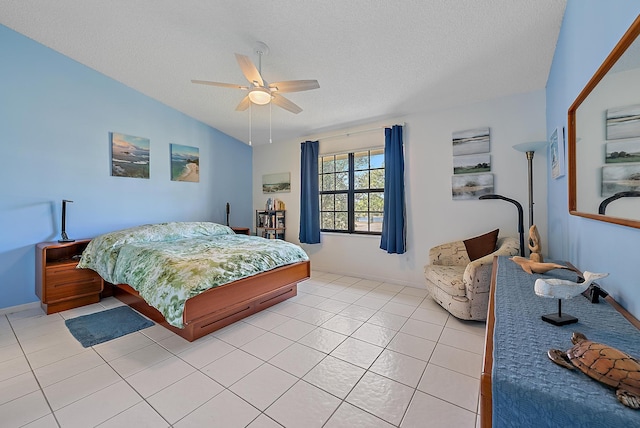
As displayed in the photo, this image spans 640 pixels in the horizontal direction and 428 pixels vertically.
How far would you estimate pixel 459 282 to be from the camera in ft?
8.73

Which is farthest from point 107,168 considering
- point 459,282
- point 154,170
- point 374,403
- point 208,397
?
point 459,282

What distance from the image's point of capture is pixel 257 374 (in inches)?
74.6

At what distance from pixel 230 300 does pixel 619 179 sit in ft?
9.03

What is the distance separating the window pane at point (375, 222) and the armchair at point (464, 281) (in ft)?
3.91

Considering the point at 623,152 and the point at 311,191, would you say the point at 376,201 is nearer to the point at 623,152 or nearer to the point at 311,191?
the point at 311,191

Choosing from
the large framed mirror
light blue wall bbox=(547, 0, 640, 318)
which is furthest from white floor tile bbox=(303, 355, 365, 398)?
the large framed mirror

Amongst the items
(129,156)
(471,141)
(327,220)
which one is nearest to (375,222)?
(327,220)

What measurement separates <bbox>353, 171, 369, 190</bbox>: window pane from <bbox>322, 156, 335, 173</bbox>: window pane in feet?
1.64

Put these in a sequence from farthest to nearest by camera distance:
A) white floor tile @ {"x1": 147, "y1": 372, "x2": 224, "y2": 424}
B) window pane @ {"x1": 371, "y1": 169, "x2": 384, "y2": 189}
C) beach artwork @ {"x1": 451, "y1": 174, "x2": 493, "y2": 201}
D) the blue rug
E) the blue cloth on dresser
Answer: window pane @ {"x1": 371, "y1": 169, "x2": 384, "y2": 189}
beach artwork @ {"x1": 451, "y1": 174, "x2": 493, "y2": 201}
the blue rug
white floor tile @ {"x1": 147, "y1": 372, "x2": 224, "y2": 424}
the blue cloth on dresser

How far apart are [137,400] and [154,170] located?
3496 mm

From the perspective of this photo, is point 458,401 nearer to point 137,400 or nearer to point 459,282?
point 459,282

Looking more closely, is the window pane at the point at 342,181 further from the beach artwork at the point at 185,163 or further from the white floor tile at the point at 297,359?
the white floor tile at the point at 297,359

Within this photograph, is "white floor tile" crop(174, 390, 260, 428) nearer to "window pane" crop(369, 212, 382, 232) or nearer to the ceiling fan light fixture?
the ceiling fan light fixture

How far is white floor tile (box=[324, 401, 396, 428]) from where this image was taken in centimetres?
145
